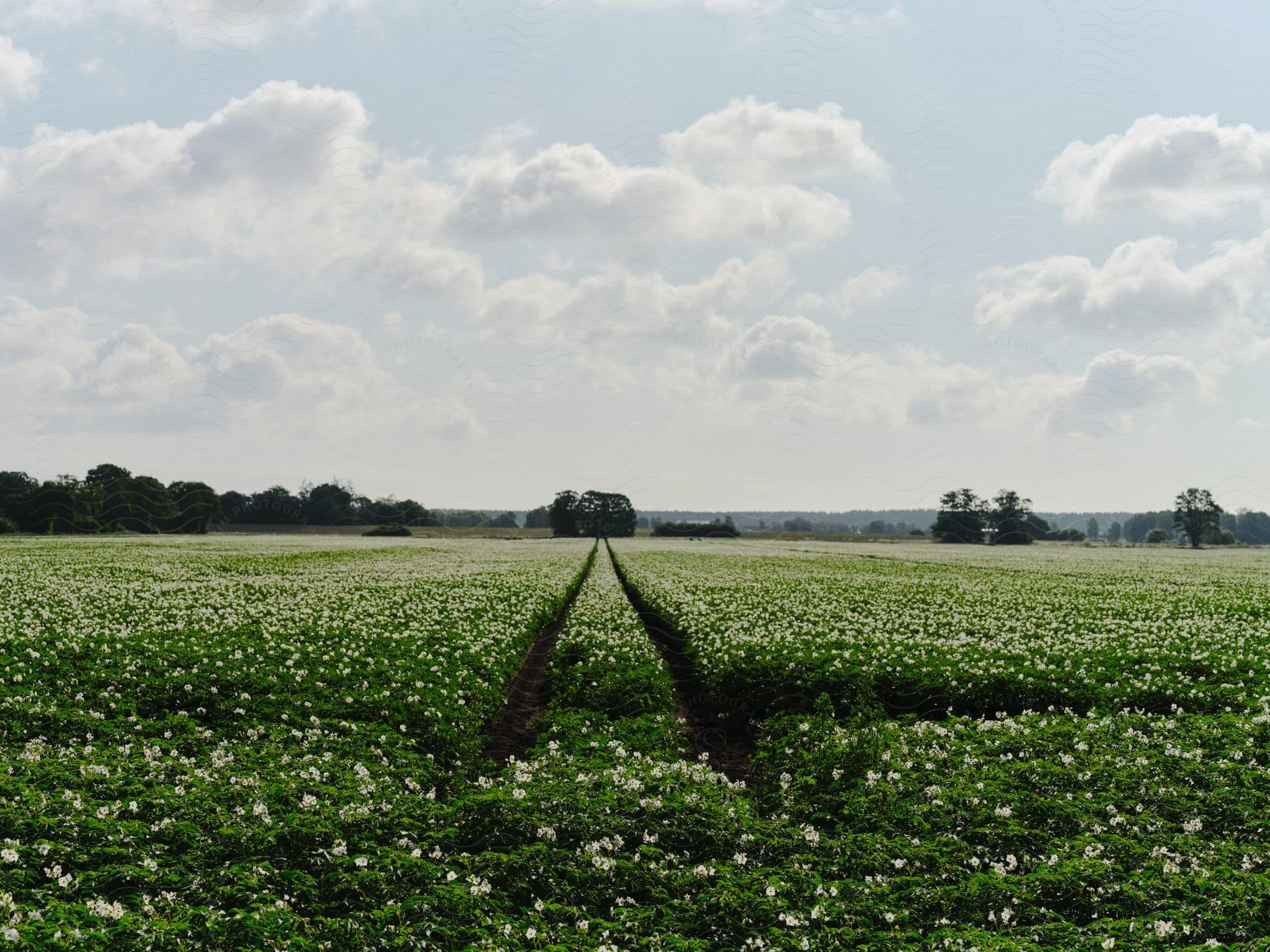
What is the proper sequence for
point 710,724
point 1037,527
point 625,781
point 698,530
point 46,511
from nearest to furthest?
1. point 625,781
2. point 710,724
3. point 46,511
4. point 698,530
5. point 1037,527

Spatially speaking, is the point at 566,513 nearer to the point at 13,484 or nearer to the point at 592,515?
the point at 592,515

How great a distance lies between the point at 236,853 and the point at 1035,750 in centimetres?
1093

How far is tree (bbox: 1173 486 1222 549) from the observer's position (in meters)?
142

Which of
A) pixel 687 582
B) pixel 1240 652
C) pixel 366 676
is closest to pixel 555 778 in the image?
pixel 366 676

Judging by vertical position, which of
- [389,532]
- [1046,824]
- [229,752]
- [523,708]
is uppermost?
[1046,824]

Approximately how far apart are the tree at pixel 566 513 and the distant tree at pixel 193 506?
68.4 meters

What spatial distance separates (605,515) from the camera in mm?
165250

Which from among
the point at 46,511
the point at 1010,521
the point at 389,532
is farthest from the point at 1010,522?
the point at 46,511

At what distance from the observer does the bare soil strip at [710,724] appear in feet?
43.3

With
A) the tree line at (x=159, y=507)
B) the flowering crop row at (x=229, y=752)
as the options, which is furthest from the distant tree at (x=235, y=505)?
the flowering crop row at (x=229, y=752)

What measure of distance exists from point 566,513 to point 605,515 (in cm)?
921

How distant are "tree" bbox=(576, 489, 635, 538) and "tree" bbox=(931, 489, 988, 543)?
65.6 m

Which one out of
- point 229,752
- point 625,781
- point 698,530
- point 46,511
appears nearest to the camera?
point 625,781

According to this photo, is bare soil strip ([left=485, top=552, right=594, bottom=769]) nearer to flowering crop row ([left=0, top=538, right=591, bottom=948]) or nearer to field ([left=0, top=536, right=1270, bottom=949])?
field ([left=0, top=536, right=1270, bottom=949])
